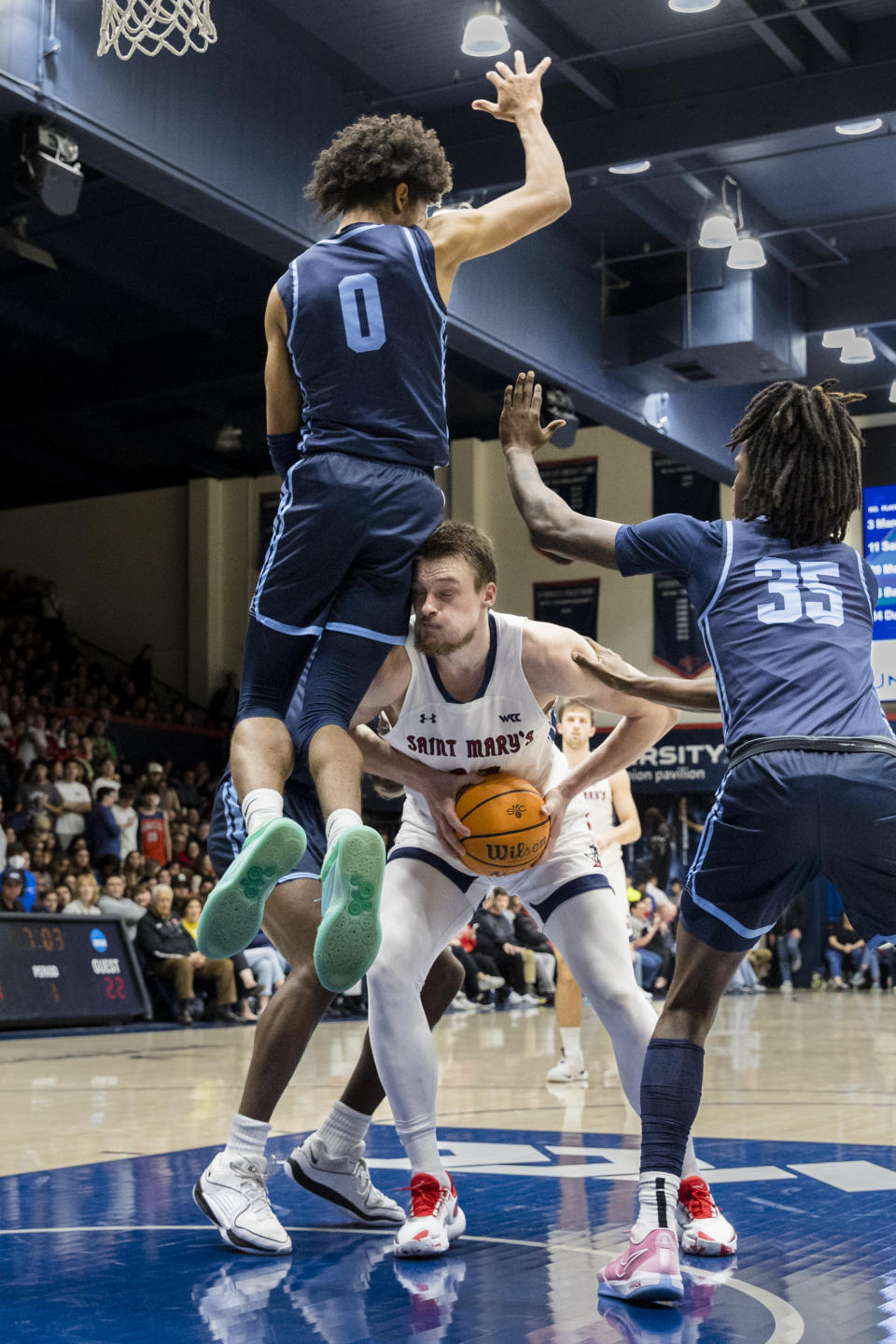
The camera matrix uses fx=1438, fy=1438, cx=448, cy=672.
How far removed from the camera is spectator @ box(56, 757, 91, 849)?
14.4 metres

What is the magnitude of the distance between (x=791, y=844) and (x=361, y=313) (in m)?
1.72

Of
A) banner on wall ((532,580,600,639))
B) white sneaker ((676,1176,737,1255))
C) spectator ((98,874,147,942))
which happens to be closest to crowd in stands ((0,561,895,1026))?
spectator ((98,874,147,942))

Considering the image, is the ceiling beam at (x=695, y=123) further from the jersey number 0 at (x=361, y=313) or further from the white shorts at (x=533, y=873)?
the white shorts at (x=533, y=873)

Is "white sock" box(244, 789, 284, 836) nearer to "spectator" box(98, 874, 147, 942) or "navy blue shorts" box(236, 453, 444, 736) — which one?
"navy blue shorts" box(236, 453, 444, 736)

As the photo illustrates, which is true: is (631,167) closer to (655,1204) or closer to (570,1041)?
(570,1041)

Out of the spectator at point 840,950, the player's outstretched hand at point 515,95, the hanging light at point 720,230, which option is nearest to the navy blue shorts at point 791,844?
the player's outstretched hand at point 515,95

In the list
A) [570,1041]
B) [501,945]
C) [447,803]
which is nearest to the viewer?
[447,803]

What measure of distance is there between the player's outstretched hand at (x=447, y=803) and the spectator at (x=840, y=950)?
684 inches

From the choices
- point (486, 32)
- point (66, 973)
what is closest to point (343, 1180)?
point (486, 32)

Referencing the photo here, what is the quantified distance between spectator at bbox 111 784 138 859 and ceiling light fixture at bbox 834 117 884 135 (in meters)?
9.23

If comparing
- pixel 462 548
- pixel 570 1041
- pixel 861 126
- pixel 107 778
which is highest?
pixel 861 126

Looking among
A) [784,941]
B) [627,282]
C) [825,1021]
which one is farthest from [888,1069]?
[784,941]

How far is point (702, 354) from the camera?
13.1 m

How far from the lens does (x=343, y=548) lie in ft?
11.8
